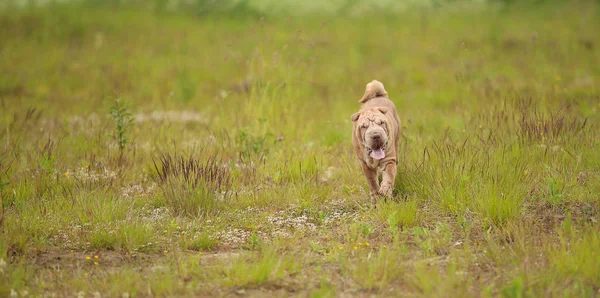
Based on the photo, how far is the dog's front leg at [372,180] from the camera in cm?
530

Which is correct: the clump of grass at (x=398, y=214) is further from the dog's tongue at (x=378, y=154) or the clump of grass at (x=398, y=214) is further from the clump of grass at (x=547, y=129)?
the clump of grass at (x=547, y=129)

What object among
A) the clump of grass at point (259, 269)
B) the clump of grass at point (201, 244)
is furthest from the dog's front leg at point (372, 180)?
the clump of grass at point (201, 244)

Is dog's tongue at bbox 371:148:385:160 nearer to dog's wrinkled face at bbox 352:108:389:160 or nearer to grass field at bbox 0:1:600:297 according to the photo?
dog's wrinkled face at bbox 352:108:389:160

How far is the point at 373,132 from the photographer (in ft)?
15.9

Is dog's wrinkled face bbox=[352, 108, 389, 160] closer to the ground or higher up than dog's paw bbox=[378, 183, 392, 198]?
higher up

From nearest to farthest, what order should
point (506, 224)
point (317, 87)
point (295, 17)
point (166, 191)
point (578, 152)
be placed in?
point (506, 224) → point (166, 191) → point (578, 152) → point (317, 87) → point (295, 17)

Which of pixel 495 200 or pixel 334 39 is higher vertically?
pixel 334 39

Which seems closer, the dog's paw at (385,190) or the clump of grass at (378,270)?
the clump of grass at (378,270)

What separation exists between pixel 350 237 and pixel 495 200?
115 centimetres

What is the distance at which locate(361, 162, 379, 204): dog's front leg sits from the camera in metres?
5.30

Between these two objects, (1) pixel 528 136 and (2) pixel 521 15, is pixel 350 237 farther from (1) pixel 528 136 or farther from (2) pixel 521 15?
(2) pixel 521 15

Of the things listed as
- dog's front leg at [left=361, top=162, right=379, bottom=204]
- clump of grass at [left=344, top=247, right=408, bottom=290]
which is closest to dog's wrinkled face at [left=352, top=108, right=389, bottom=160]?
dog's front leg at [left=361, top=162, right=379, bottom=204]

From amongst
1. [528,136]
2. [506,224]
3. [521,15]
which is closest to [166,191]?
[506,224]

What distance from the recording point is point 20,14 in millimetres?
15086
